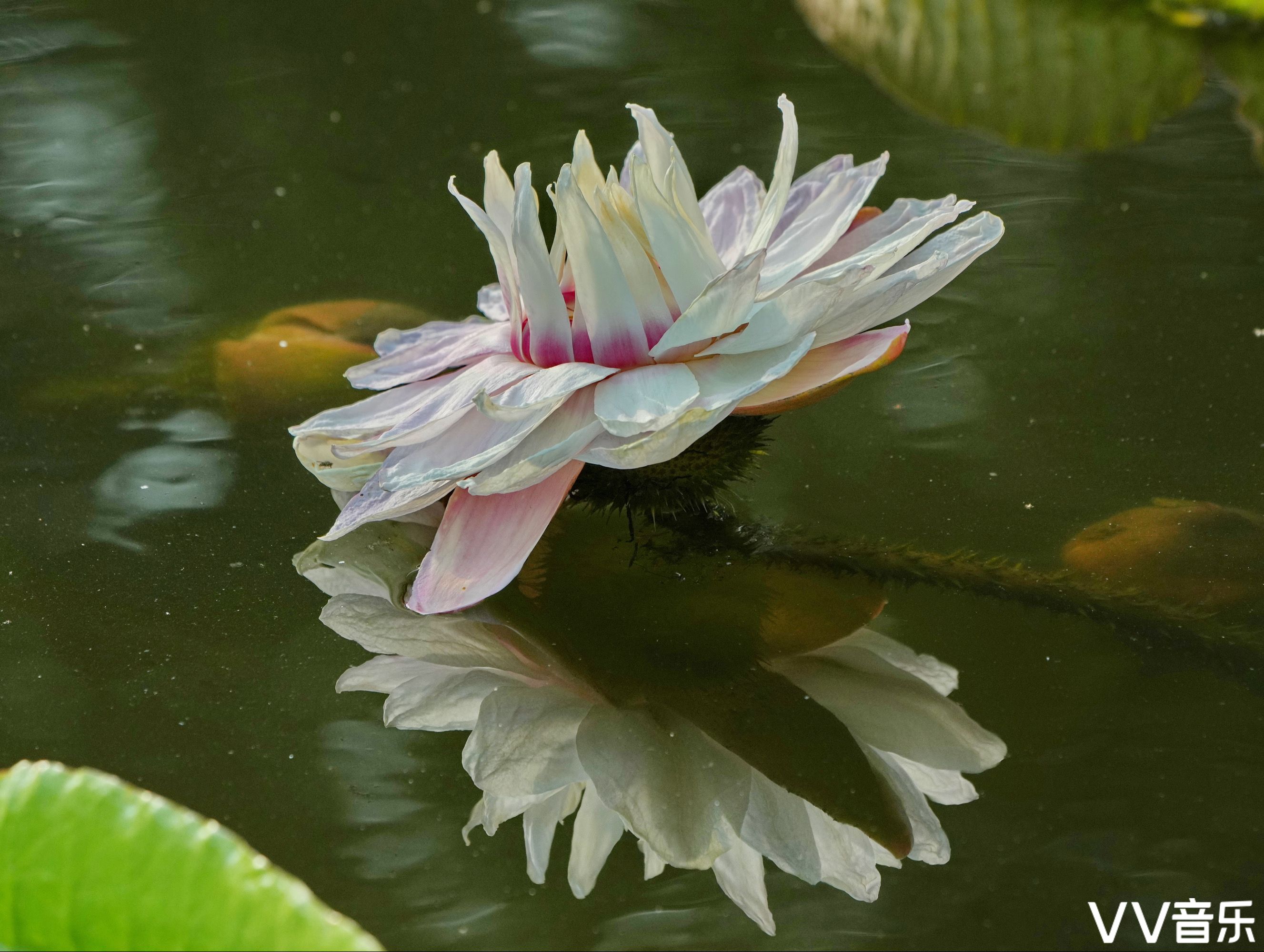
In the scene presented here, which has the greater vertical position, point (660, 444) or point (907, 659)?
point (660, 444)

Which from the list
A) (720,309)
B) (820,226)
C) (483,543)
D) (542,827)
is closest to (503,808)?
(542,827)

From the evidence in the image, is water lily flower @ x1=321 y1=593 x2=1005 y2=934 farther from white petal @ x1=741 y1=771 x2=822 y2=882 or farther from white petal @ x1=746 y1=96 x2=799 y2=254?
white petal @ x1=746 y1=96 x2=799 y2=254

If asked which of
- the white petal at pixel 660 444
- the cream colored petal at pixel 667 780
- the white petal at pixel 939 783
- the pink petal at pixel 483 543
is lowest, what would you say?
the white petal at pixel 939 783

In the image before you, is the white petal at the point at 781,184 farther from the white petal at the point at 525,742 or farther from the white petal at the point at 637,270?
the white petal at the point at 525,742

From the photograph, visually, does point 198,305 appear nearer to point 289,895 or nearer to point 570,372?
point 570,372

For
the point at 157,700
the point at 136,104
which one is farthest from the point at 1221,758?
the point at 136,104

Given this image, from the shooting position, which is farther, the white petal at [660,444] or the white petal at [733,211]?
the white petal at [733,211]

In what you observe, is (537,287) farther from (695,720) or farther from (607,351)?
(695,720)

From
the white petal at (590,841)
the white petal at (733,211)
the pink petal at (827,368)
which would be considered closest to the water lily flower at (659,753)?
the white petal at (590,841)
